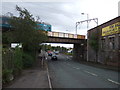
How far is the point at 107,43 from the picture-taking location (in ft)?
83.8

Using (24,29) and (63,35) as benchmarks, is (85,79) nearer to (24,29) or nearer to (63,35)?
(24,29)

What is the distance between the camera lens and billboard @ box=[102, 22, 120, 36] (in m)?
22.5

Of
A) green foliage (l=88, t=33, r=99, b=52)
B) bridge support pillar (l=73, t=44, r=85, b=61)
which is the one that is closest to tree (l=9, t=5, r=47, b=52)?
green foliage (l=88, t=33, r=99, b=52)

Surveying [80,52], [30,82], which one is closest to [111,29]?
[30,82]

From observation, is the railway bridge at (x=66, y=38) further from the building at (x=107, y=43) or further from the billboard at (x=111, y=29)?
the billboard at (x=111, y=29)

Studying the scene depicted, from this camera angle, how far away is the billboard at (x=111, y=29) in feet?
73.7

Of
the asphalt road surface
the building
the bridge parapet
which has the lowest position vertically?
the asphalt road surface

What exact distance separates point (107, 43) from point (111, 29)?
2.91 m

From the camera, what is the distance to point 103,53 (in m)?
27.1

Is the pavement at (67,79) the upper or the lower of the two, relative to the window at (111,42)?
lower

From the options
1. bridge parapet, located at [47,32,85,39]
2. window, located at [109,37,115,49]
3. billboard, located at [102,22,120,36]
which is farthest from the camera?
bridge parapet, located at [47,32,85,39]

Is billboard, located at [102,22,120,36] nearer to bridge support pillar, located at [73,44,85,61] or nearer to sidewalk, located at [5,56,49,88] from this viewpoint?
bridge support pillar, located at [73,44,85,61]

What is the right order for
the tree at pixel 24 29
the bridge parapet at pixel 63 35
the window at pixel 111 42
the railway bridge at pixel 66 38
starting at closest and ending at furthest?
1. the tree at pixel 24 29
2. the window at pixel 111 42
3. the bridge parapet at pixel 63 35
4. the railway bridge at pixel 66 38

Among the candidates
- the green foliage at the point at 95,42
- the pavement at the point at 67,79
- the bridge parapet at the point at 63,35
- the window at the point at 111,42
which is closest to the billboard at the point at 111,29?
the window at the point at 111,42
